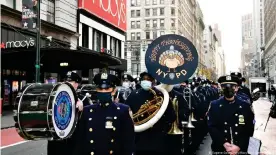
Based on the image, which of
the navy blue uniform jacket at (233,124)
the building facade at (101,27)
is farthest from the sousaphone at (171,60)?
the building facade at (101,27)

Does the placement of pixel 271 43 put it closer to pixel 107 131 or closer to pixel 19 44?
pixel 19 44

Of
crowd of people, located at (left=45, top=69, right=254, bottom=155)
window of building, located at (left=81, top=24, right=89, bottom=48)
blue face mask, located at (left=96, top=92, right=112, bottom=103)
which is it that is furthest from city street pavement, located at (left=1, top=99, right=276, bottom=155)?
window of building, located at (left=81, top=24, right=89, bottom=48)

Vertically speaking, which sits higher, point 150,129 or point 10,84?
point 10,84

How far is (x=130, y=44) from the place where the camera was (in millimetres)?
89062

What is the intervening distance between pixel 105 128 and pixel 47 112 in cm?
74

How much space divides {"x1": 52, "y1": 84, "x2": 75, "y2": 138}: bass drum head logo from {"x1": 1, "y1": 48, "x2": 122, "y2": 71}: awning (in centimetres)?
1525

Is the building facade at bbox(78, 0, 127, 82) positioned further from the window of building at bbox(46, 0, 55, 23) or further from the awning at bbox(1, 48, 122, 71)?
the awning at bbox(1, 48, 122, 71)

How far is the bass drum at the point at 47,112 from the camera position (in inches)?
167

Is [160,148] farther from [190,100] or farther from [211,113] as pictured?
[190,100]

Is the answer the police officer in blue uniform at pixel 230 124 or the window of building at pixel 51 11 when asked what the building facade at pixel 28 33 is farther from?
the police officer in blue uniform at pixel 230 124

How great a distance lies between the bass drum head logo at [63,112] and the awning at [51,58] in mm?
15250

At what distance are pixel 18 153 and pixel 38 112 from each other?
6131 mm

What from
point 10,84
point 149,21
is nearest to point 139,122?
point 10,84

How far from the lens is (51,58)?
878 inches
